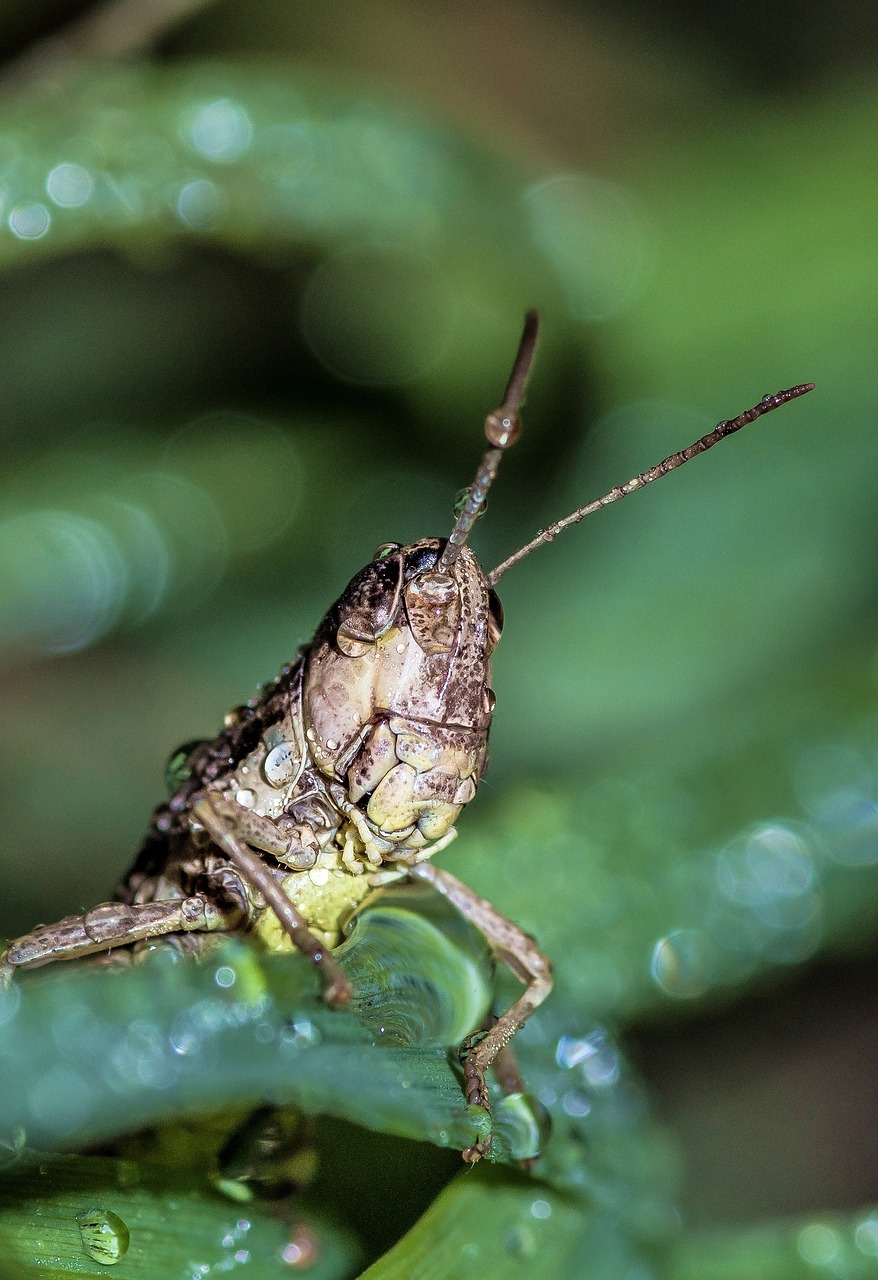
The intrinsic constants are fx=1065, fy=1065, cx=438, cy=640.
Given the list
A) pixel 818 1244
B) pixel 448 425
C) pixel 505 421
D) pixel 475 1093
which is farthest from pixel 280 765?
pixel 448 425

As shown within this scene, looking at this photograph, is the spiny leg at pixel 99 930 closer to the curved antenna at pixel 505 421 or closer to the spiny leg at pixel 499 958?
the spiny leg at pixel 499 958

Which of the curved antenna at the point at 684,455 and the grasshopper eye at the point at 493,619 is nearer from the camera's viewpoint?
the curved antenna at the point at 684,455

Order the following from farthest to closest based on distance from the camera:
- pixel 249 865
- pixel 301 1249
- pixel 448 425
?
pixel 448 425 → pixel 249 865 → pixel 301 1249

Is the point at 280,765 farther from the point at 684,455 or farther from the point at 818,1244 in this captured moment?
the point at 818,1244

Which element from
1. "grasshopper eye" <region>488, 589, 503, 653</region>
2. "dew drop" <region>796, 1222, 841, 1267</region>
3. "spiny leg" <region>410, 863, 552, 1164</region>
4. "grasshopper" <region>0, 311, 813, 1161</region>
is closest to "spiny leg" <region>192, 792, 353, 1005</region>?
"grasshopper" <region>0, 311, 813, 1161</region>

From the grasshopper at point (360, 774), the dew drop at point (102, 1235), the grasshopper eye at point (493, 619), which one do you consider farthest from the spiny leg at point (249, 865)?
the grasshopper eye at point (493, 619)

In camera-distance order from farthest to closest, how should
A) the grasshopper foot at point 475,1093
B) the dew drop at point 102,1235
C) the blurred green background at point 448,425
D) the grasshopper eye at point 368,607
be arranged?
the blurred green background at point 448,425
the grasshopper eye at point 368,607
the grasshopper foot at point 475,1093
the dew drop at point 102,1235

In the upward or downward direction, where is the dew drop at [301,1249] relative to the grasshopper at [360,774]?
downward
